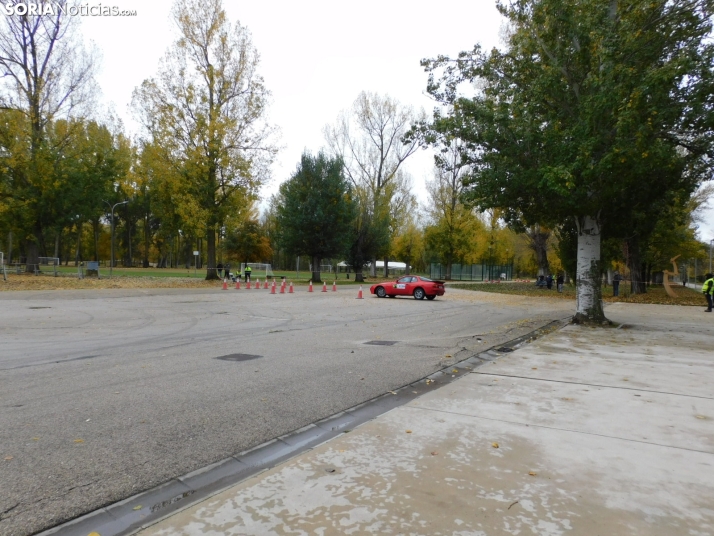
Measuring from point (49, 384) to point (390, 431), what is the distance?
4517mm

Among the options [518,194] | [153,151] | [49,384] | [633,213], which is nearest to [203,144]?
[153,151]

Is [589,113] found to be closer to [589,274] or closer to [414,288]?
[589,274]

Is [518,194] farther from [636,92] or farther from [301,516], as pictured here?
[301,516]

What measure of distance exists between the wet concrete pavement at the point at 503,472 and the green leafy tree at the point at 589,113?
7.67 metres

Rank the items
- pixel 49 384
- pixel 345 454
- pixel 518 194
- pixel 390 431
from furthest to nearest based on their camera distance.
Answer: pixel 518 194 → pixel 49 384 → pixel 390 431 → pixel 345 454

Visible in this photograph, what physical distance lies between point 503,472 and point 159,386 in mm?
4399

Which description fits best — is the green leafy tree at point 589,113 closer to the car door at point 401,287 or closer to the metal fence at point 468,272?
the car door at point 401,287

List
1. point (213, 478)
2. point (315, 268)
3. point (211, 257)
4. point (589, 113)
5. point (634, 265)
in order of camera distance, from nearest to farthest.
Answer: point (213, 478)
point (589, 113)
point (634, 265)
point (211, 257)
point (315, 268)

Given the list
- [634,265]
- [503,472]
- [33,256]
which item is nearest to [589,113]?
[503,472]

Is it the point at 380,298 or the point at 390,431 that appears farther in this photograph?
the point at 380,298

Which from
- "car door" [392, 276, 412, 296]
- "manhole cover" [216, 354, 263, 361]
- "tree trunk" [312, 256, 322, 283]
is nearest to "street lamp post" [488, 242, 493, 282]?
"tree trunk" [312, 256, 322, 283]

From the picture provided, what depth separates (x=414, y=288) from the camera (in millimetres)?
25125

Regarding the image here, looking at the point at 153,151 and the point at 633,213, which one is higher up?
the point at 153,151

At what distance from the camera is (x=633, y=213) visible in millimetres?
15117
